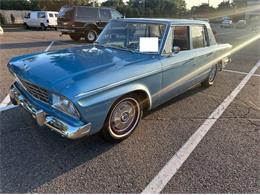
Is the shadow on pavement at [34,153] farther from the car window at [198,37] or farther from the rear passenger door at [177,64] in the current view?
the car window at [198,37]

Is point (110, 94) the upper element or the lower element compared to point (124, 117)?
upper

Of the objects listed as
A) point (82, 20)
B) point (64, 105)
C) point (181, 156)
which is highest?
point (82, 20)

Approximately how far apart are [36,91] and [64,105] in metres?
0.54

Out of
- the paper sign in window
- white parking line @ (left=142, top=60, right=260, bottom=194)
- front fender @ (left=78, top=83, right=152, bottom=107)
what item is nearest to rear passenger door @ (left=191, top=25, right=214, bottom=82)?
white parking line @ (left=142, top=60, right=260, bottom=194)

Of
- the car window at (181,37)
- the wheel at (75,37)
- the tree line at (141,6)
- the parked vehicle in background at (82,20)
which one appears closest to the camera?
the car window at (181,37)

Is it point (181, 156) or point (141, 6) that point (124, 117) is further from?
point (141, 6)

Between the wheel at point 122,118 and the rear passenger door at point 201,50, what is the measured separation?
5.90 ft

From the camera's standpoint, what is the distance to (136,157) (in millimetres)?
3062

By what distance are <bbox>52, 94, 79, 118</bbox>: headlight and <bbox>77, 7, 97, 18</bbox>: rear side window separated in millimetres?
12128

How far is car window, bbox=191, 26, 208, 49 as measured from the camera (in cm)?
466

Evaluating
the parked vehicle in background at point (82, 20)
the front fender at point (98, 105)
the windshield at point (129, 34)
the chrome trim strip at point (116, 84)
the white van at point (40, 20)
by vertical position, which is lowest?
the front fender at point (98, 105)

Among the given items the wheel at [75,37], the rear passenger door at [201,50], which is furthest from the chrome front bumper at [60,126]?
the wheel at [75,37]

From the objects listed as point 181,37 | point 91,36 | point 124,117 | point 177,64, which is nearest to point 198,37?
point 181,37

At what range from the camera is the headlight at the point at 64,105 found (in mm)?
2688
